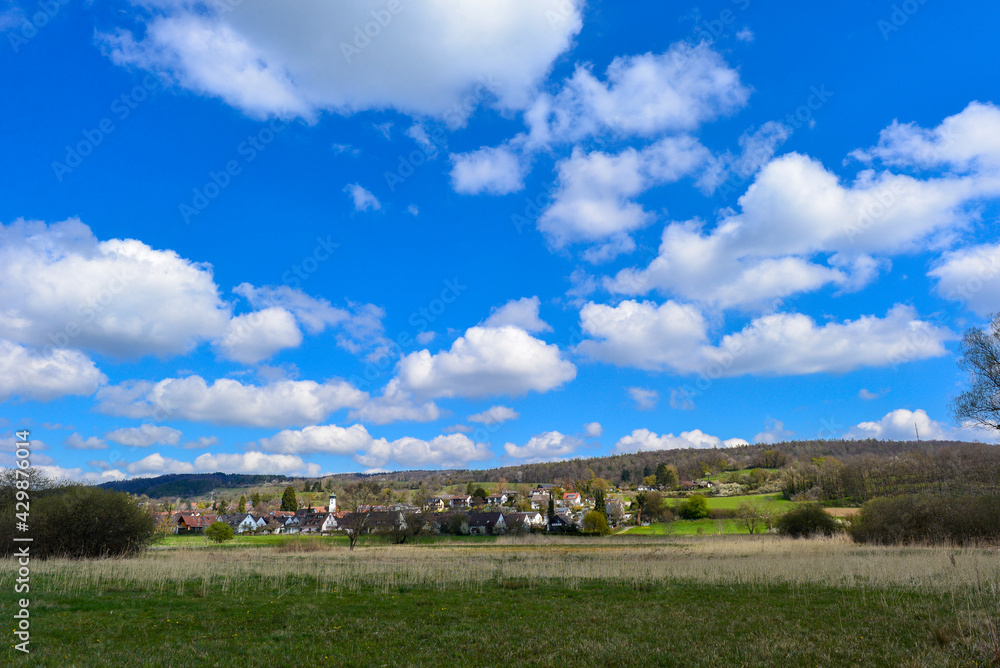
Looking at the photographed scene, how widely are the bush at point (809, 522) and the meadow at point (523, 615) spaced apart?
99.5ft

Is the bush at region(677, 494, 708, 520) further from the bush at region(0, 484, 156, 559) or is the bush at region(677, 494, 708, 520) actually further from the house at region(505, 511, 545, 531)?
the bush at region(0, 484, 156, 559)

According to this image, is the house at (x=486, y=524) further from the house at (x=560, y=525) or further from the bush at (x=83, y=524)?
the bush at (x=83, y=524)

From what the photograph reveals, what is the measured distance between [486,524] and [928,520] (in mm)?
74662

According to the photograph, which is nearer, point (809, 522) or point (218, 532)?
point (809, 522)

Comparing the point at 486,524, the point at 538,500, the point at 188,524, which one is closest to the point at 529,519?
the point at 486,524

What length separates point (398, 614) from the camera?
587 inches

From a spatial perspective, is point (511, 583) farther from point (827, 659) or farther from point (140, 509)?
point (140, 509)

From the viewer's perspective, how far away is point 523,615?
47.7 ft

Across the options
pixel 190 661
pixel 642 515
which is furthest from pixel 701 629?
pixel 642 515

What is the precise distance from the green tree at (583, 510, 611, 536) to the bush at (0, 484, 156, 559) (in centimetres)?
6227

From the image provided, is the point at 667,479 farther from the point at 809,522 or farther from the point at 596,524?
the point at 809,522

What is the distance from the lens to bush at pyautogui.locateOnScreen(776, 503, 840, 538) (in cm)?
4850

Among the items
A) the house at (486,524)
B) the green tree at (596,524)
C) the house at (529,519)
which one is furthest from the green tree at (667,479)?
the green tree at (596,524)

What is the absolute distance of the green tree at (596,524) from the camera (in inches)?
3248
